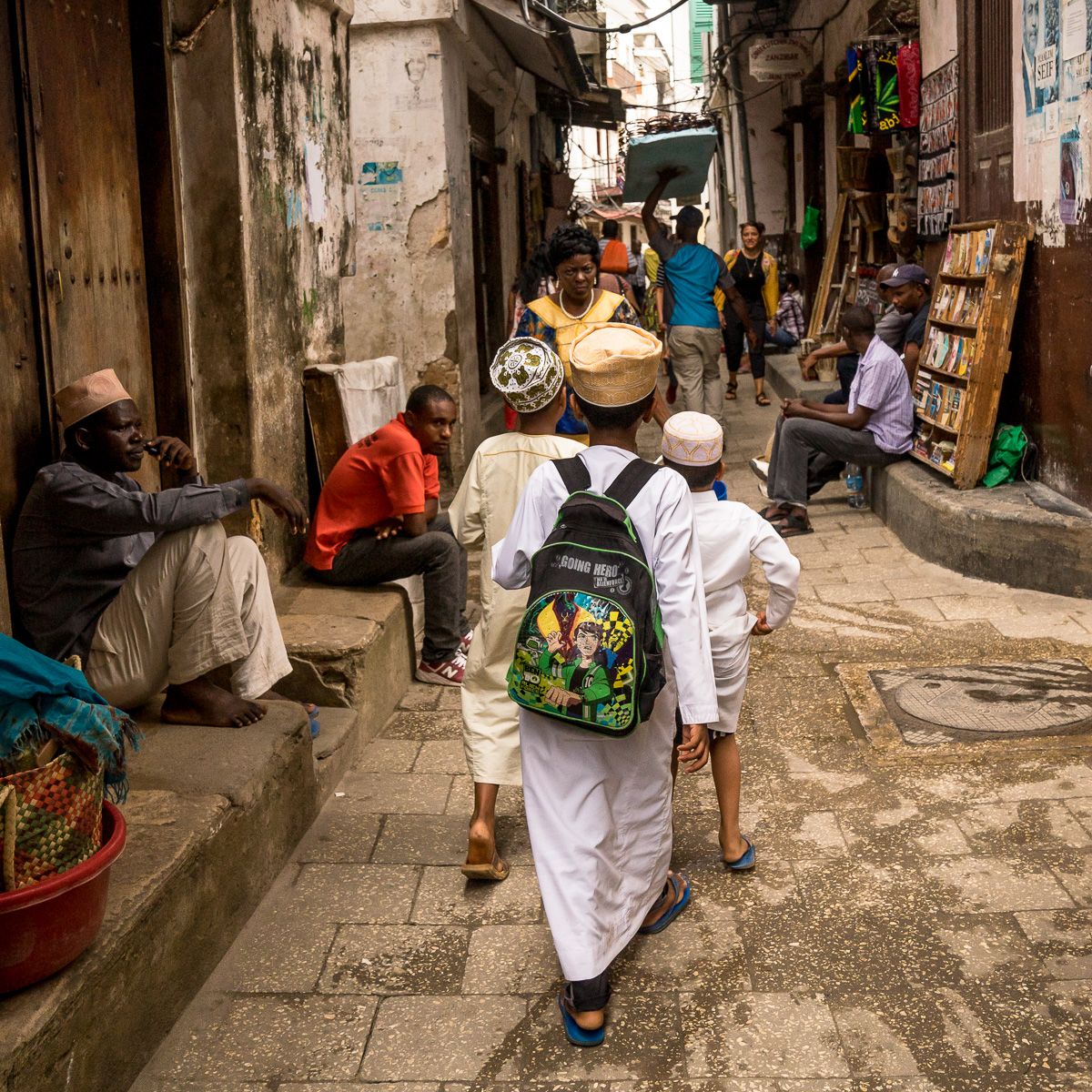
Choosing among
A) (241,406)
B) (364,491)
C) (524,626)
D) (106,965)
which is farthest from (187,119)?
(106,965)

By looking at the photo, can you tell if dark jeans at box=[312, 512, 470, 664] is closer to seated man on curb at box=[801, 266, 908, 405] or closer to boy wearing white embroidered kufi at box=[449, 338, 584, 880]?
boy wearing white embroidered kufi at box=[449, 338, 584, 880]

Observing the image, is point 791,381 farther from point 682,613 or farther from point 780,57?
point 682,613

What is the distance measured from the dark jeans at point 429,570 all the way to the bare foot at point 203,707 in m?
1.43

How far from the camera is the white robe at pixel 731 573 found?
3.31 metres

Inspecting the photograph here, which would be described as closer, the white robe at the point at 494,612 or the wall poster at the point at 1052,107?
the white robe at the point at 494,612

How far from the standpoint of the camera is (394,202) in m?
8.30

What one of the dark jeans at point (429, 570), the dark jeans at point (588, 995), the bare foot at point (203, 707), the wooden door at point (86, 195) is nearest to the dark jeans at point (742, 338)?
the dark jeans at point (429, 570)

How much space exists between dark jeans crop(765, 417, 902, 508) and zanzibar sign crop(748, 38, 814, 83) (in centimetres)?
837

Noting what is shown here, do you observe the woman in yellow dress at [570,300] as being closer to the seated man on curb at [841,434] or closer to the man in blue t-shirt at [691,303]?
the seated man on curb at [841,434]

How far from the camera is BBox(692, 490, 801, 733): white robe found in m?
3.31

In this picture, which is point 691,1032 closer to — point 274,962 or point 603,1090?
point 603,1090

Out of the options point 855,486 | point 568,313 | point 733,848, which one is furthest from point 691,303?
point 733,848

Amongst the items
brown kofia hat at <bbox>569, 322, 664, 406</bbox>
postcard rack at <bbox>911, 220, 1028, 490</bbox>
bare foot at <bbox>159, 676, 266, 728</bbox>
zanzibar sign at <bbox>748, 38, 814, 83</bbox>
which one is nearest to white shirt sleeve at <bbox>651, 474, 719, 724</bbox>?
brown kofia hat at <bbox>569, 322, 664, 406</bbox>

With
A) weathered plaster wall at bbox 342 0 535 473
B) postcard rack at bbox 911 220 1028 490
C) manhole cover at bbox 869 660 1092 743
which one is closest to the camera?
manhole cover at bbox 869 660 1092 743
